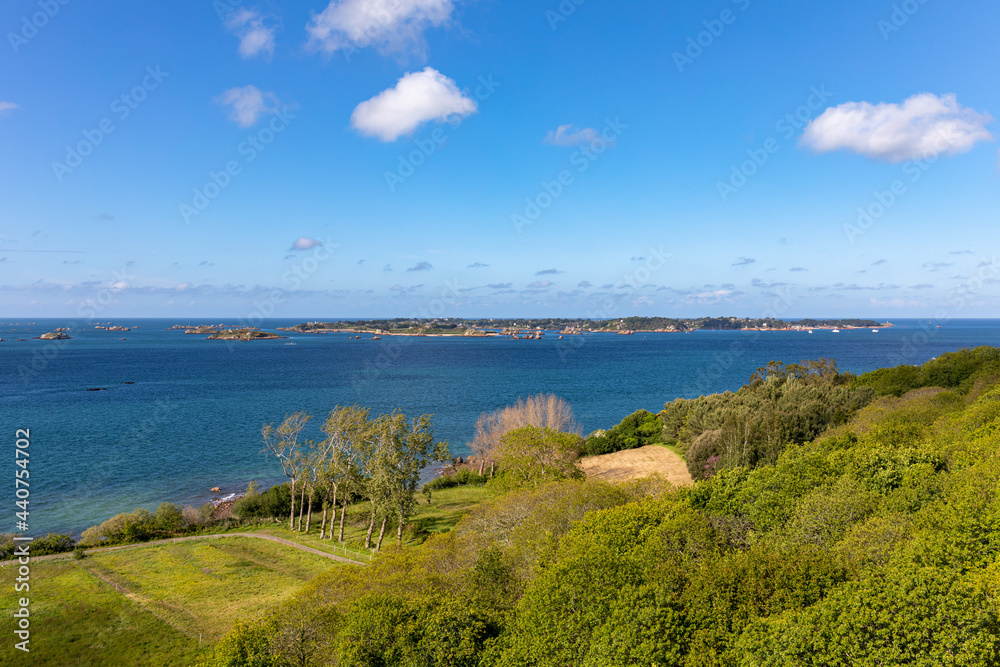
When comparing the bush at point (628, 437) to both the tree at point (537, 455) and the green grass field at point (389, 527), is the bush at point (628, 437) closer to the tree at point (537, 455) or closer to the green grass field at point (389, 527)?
the green grass field at point (389, 527)

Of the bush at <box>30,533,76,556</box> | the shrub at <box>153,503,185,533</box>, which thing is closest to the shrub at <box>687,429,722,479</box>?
the shrub at <box>153,503,185,533</box>

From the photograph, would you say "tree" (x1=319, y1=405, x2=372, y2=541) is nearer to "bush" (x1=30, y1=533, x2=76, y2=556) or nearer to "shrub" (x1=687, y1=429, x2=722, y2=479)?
"bush" (x1=30, y1=533, x2=76, y2=556)

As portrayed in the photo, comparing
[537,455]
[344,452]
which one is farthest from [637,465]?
[344,452]

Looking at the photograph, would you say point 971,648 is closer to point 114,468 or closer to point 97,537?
point 97,537

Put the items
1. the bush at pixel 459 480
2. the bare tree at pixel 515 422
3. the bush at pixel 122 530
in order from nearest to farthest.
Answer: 1. the bush at pixel 122 530
2. the bush at pixel 459 480
3. the bare tree at pixel 515 422

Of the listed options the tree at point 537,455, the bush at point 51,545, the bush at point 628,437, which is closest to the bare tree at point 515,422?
the bush at point 628,437

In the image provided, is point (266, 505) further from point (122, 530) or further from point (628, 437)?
Result: point (628, 437)

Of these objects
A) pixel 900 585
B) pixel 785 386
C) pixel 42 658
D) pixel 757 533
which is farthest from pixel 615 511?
pixel 785 386
